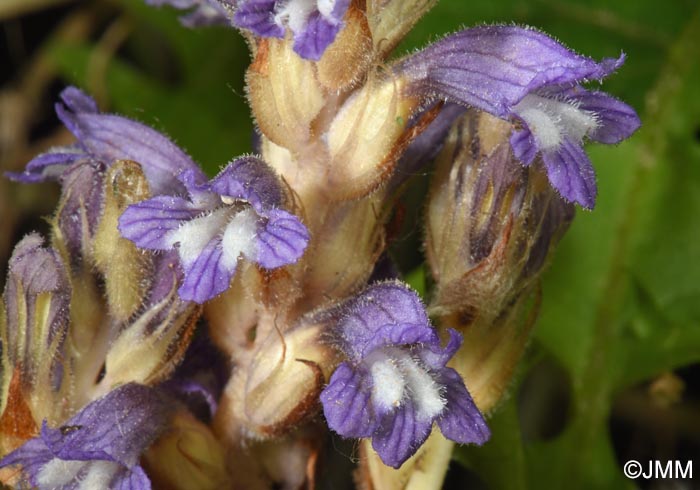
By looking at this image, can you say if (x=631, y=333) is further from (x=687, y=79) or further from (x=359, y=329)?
(x=359, y=329)

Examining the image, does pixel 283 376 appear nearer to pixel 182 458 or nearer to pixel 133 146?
pixel 182 458

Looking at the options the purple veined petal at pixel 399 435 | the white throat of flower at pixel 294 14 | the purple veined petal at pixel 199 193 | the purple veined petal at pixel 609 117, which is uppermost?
the purple veined petal at pixel 609 117

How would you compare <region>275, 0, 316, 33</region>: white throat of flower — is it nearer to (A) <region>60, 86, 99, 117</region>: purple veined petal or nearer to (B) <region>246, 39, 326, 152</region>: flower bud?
(B) <region>246, 39, 326, 152</region>: flower bud

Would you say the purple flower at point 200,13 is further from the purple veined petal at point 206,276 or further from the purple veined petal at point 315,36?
the purple veined petal at point 206,276

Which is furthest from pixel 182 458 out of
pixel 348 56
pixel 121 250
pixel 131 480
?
pixel 348 56

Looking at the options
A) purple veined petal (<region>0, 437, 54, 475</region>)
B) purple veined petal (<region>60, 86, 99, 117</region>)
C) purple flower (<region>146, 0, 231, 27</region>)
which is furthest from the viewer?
purple flower (<region>146, 0, 231, 27</region>)

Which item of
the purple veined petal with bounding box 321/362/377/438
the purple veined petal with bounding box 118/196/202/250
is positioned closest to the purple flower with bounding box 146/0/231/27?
the purple veined petal with bounding box 118/196/202/250

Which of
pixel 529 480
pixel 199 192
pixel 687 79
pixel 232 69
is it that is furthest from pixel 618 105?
pixel 232 69

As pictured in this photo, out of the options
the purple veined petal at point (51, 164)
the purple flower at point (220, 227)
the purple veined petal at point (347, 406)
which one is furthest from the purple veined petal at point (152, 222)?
the purple veined petal at point (51, 164)
